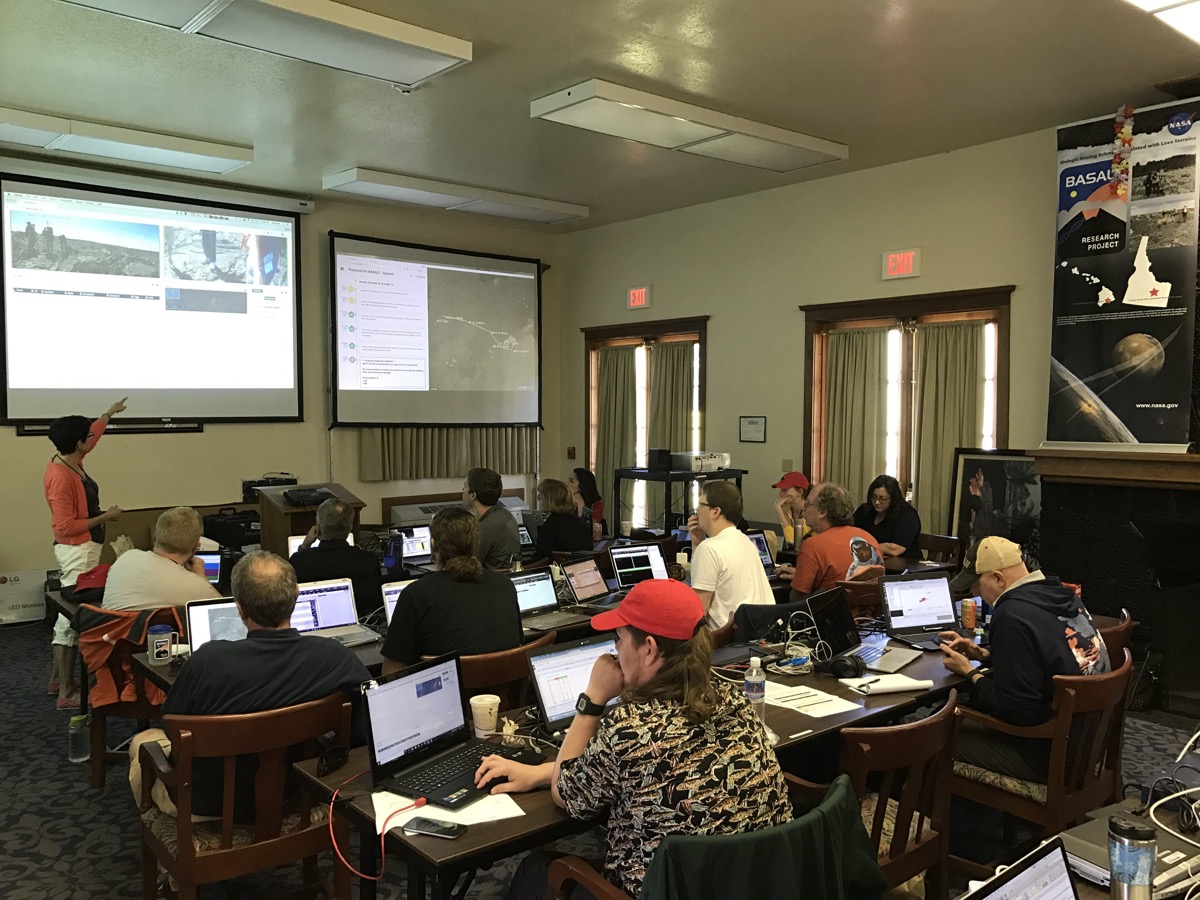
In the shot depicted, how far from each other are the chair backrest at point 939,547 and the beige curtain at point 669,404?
2.72 metres

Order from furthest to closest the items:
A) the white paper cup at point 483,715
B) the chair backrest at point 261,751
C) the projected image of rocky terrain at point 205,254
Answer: the projected image of rocky terrain at point 205,254 < the white paper cup at point 483,715 < the chair backrest at point 261,751

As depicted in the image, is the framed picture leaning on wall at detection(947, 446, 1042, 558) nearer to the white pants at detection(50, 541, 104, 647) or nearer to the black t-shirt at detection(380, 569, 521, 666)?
the black t-shirt at detection(380, 569, 521, 666)

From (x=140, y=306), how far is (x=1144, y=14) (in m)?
7.18

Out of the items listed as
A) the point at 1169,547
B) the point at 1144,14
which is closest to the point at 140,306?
the point at 1144,14

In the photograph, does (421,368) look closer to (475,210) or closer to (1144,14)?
(475,210)

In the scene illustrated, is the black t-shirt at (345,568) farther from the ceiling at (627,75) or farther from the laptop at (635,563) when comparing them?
the ceiling at (627,75)

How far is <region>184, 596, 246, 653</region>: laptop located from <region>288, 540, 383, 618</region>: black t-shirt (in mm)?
675

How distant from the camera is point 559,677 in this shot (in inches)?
107

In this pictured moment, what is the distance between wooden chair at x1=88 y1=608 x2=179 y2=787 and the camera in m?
3.72

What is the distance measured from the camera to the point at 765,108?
568cm

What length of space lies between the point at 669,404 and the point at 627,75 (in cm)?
415

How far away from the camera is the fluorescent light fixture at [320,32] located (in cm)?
391

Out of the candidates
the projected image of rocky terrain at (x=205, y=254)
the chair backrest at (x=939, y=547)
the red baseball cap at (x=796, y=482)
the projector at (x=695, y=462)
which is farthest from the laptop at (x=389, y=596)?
the projected image of rocky terrain at (x=205, y=254)

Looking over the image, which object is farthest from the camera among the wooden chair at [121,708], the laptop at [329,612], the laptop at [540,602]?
the laptop at [540,602]
